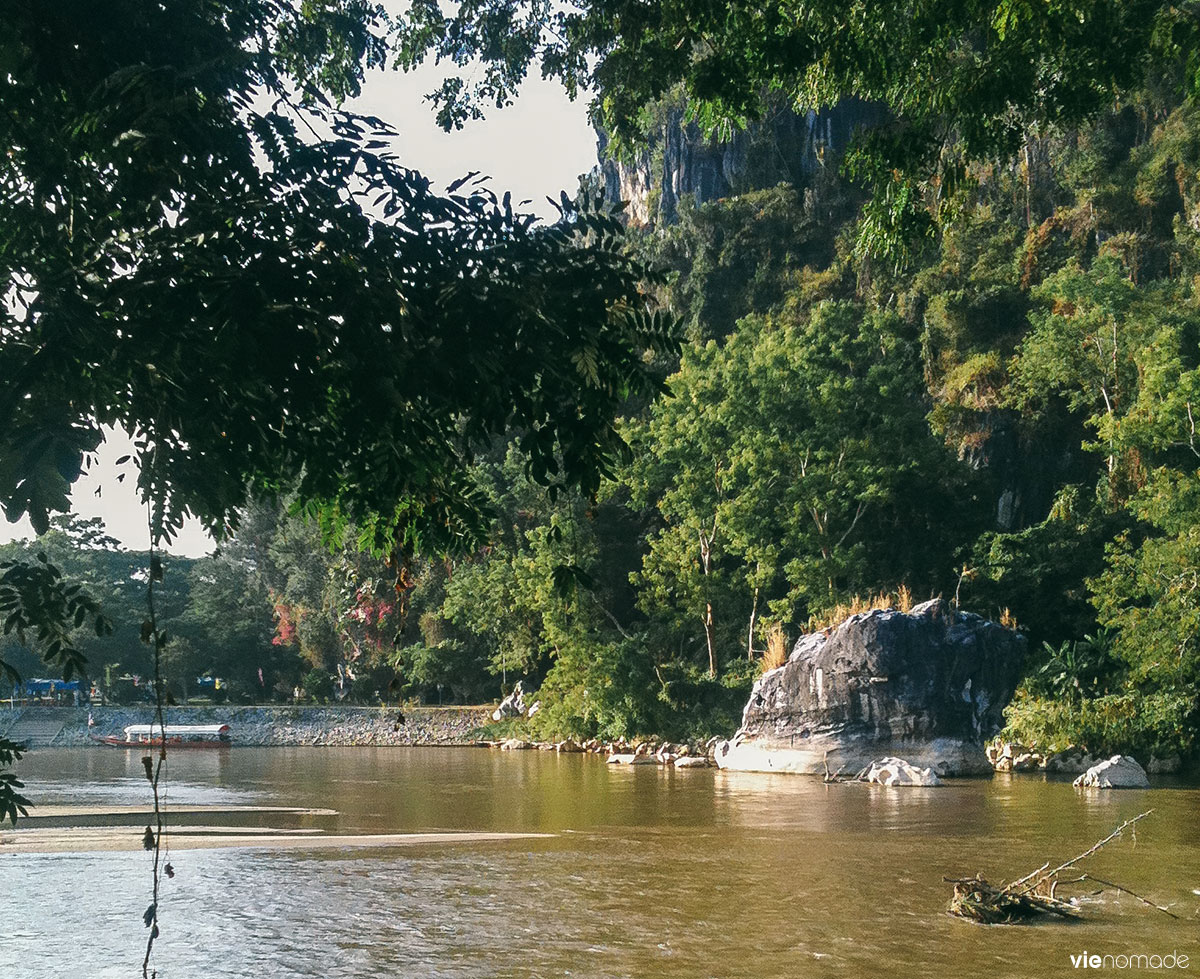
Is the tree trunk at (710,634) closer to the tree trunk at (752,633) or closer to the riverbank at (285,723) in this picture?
the tree trunk at (752,633)

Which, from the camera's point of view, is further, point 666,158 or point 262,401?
point 666,158

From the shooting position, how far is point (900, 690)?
1080 inches

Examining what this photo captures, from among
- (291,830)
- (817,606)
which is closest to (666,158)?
(817,606)

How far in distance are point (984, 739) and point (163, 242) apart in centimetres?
2744

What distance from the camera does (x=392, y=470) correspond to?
13.5 ft

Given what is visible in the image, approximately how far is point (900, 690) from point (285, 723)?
31.2 metres

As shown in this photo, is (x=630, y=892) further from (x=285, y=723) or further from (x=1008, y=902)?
(x=285, y=723)

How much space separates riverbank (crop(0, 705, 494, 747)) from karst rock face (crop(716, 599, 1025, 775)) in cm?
2057

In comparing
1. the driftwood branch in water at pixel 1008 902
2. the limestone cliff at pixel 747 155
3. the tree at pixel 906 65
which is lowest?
the driftwood branch in water at pixel 1008 902

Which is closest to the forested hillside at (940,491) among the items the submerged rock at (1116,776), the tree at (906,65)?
the submerged rock at (1116,776)

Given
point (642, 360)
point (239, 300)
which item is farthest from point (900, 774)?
point (239, 300)

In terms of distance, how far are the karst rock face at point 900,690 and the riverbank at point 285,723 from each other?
67.5 ft

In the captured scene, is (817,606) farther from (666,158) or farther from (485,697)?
(666,158)

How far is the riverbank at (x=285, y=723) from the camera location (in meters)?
48.3
